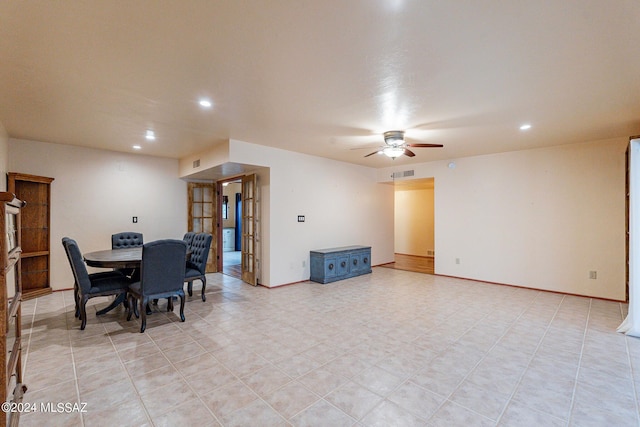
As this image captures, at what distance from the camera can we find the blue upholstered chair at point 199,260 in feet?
14.1

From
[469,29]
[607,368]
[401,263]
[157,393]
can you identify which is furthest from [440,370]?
[401,263]

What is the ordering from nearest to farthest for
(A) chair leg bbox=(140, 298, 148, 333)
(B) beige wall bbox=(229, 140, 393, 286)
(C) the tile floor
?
(C) the tile floor
(A) chair leg bbox=(140, 298, 148, 333)
(B) beige wall bbox=(229, 140, 393, 286)

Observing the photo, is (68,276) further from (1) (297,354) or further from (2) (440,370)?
(2) (440,370)

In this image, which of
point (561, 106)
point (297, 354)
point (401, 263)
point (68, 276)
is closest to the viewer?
point (297, 354)

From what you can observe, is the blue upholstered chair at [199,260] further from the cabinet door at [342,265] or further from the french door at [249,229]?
the cabinet door at [342,265]

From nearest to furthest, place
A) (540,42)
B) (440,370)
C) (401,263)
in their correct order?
(540,42) → (440,370) → (401,263)

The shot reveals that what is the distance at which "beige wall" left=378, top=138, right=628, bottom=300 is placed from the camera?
446 cm

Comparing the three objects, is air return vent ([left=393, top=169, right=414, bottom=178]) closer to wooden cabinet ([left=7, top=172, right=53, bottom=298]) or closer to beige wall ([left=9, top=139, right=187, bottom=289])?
beige wall ([left=9, top=139, right=187, bottom=289])

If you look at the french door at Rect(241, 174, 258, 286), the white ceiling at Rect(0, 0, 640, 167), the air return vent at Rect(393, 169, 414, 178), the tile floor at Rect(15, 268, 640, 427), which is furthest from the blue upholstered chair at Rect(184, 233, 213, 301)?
the air return vent at Rect(393, 169, 414, 178)

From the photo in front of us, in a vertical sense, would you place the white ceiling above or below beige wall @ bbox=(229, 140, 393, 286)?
above

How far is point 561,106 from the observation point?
3.14m

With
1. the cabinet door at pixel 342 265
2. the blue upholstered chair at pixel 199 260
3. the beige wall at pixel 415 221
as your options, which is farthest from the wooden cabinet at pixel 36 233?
the beige wall at pixel 415 221

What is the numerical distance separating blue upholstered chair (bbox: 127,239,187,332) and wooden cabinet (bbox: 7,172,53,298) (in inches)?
104

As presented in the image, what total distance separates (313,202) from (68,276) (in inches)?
184
